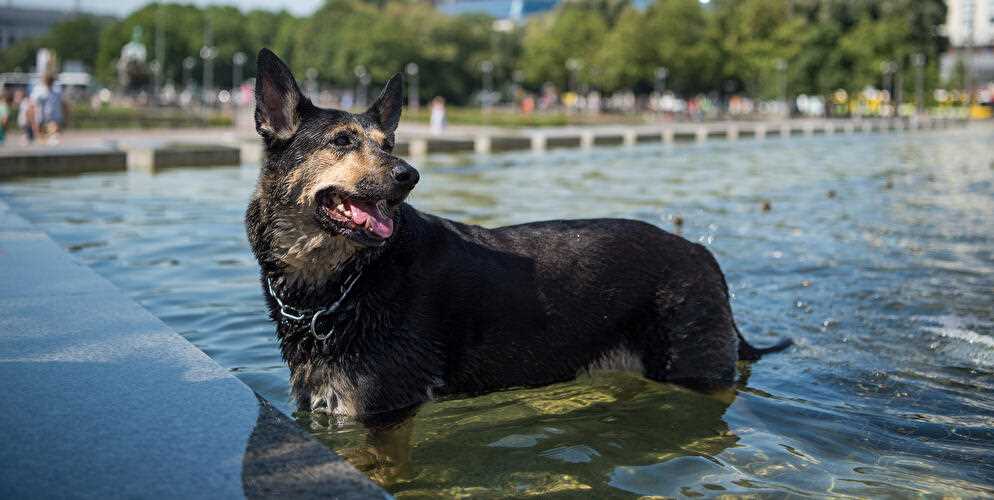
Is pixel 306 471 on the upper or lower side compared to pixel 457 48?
lower

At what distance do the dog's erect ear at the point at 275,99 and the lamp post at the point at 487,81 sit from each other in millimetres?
113466

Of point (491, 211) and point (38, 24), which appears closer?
point (491, 211)

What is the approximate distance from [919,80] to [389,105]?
367 feet

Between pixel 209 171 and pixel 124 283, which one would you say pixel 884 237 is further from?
pixel 209 171

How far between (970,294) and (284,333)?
7461 millimetres

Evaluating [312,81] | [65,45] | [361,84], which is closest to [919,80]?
[361,84]

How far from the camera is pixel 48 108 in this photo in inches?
1073

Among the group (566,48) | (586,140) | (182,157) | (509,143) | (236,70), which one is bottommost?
(182,157)

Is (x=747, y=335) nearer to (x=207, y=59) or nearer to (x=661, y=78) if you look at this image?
(x=661, y=78)

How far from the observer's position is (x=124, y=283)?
1010 centimetres

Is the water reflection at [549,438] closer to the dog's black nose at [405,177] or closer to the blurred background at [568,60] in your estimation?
the dog's black nose at [405,177]

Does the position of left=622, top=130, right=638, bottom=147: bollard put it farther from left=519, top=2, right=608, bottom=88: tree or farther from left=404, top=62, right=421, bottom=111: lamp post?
left=404, top=62, right=421, bottom=111: lamp post

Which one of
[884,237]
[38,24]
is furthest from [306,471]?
[38,24]

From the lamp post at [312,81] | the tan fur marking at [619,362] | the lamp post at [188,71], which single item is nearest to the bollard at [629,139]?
the tan fur marking at [619,362]
